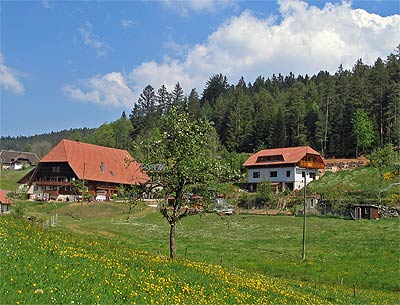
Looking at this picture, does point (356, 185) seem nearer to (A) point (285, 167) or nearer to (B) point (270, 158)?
(A) point (285, 167)

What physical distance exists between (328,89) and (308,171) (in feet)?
124

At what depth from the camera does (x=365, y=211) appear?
62469mm

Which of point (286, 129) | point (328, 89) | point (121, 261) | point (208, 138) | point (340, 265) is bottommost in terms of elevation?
point (340, 265)

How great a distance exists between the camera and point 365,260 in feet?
124

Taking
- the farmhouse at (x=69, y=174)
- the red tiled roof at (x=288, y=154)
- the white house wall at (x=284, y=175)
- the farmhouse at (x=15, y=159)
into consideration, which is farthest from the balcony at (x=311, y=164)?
the farmhouse at (x=15, y=159)

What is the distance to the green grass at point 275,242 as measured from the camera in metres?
33.4

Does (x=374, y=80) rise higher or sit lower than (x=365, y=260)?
higher

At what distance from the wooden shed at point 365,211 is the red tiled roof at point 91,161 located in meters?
44.7

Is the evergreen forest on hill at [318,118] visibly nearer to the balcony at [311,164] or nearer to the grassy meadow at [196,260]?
the balcony at [311,164]

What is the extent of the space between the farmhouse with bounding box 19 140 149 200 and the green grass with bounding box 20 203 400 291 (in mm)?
18125

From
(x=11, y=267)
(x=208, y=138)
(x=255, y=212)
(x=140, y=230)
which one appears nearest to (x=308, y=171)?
(x=255, y=212)

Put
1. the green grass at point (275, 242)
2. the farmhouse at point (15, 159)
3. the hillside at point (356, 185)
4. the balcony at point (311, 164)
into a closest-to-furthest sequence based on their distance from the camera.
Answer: the green grass at point (275, 242), the hillside at point (356, 185), the balcony at point (311, 164), the farmhouse at point (15, 159)

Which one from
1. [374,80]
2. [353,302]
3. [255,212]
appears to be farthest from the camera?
[374,80]

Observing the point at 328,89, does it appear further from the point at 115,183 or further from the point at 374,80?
the point at 115,183
